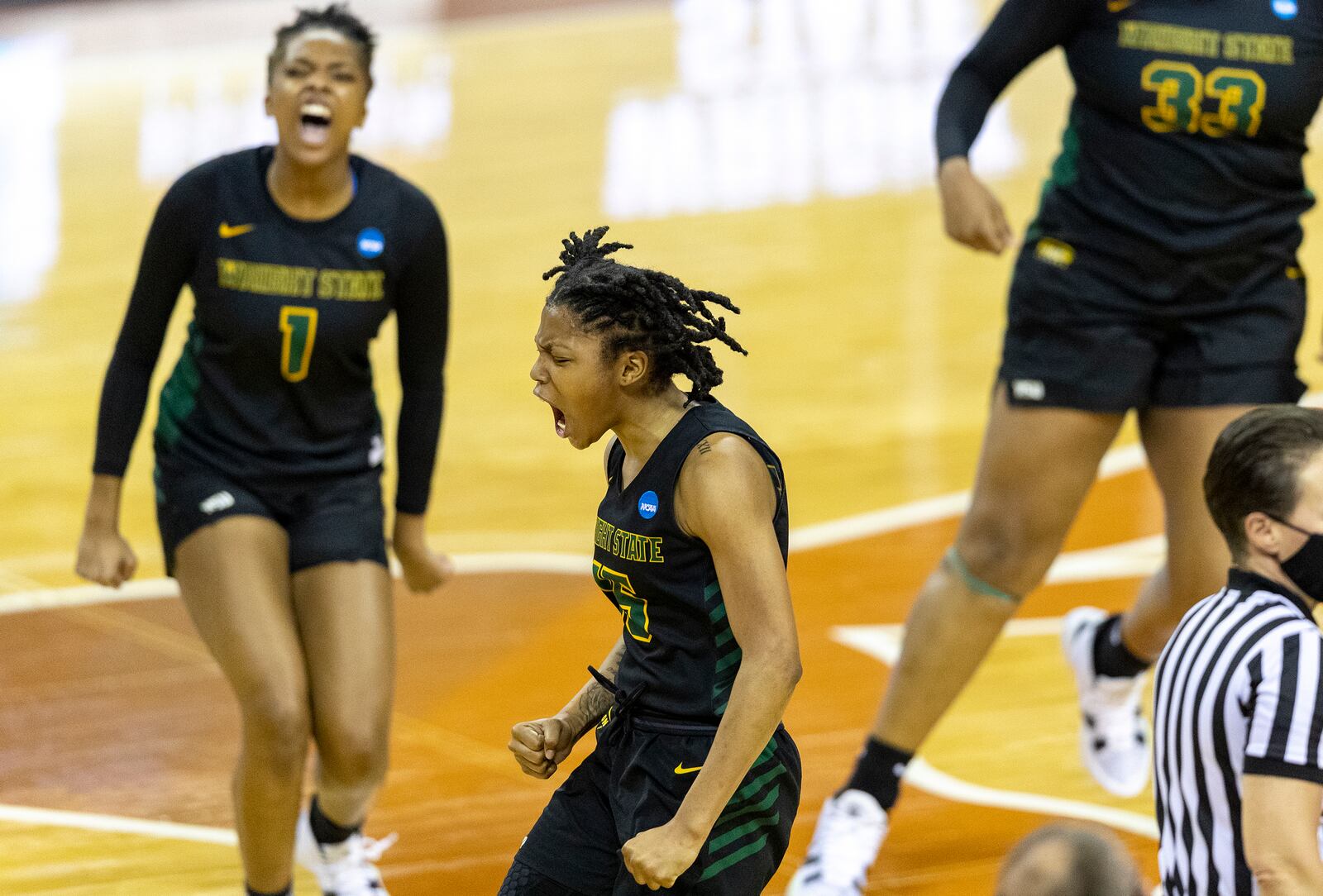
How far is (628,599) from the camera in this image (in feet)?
11.5

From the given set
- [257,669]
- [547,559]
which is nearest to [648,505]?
[257,669]

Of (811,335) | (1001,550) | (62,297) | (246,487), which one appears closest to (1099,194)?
(1001,550)

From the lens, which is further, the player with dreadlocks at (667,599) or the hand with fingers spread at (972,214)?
the hand with fingers spread at (972,214)

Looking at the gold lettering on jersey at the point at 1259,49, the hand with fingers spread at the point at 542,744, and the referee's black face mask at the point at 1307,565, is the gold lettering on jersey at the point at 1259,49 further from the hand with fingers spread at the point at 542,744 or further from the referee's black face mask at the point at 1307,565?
the hand with fingers spread at the point at 542,744

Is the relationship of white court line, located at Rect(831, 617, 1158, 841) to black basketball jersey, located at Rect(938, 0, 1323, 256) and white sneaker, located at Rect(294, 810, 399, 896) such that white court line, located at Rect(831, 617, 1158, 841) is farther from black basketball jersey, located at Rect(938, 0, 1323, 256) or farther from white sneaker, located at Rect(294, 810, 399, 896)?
white sneaker, located at Rect(294, 810, 399, 896)

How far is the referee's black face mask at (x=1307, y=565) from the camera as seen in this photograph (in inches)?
131

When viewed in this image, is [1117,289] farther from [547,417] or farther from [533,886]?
[547,417]

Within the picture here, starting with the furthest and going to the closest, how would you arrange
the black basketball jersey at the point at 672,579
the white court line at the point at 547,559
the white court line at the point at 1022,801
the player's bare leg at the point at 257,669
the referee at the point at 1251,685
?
1. the white court line at the point at 547,559
2. the white court line at the point at 1022,801
3. the player's bare leg at the point at 257,669
4. the black basketball jersey at the point at 672,579
5. the referee at the point at 1251,685

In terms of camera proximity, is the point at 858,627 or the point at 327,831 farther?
the point at 858,627

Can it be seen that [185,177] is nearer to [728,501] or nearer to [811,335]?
[728,501]

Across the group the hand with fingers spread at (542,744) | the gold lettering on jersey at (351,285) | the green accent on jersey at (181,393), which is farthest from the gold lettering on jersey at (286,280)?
the hand with fingers spread at (542,744)

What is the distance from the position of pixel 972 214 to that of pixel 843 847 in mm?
1542

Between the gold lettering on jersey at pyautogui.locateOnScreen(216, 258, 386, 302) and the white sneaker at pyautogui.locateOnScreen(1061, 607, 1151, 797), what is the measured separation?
228cm

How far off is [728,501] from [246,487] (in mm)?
1881
